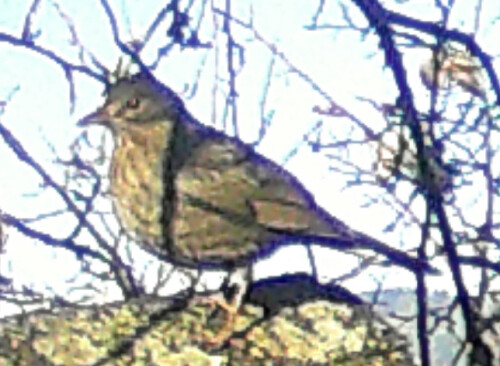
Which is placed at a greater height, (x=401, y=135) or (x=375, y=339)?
(x=401, y=135)

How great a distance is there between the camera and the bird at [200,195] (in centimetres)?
97

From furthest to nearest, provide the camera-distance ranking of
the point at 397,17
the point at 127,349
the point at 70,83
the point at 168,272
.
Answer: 1. the point at 168,272
2. the point at 127,349
3. the point at 70,83
4. the point at 397,17

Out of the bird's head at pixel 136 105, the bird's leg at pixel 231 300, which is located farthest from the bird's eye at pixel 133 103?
the bird's leg at pixel 231 300

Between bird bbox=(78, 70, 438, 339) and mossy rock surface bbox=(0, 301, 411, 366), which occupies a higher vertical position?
bird bbox=(78, 70, 438, 339)

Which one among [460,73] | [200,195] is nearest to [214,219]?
[200,195]

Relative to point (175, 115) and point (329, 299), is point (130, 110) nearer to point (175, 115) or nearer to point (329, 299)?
point (175, 115)

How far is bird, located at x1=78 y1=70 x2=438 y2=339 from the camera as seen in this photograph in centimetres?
97

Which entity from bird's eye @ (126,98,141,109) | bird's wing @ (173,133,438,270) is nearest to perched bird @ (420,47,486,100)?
bird's wing @ (173,133,438,270)

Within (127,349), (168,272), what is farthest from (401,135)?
(168,272)

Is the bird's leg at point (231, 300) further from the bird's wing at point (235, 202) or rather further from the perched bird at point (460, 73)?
the perched bird at point (460, 73)

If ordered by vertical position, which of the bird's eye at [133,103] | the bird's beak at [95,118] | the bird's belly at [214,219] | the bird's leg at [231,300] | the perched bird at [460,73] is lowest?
the bird's leg at [231,300]

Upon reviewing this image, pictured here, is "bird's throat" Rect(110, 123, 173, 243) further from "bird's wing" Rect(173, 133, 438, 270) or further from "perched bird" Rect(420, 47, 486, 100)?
"perched bird" Rect(420, 47, 486, 100)

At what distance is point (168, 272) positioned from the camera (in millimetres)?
1350

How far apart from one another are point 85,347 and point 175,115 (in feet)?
0.75
